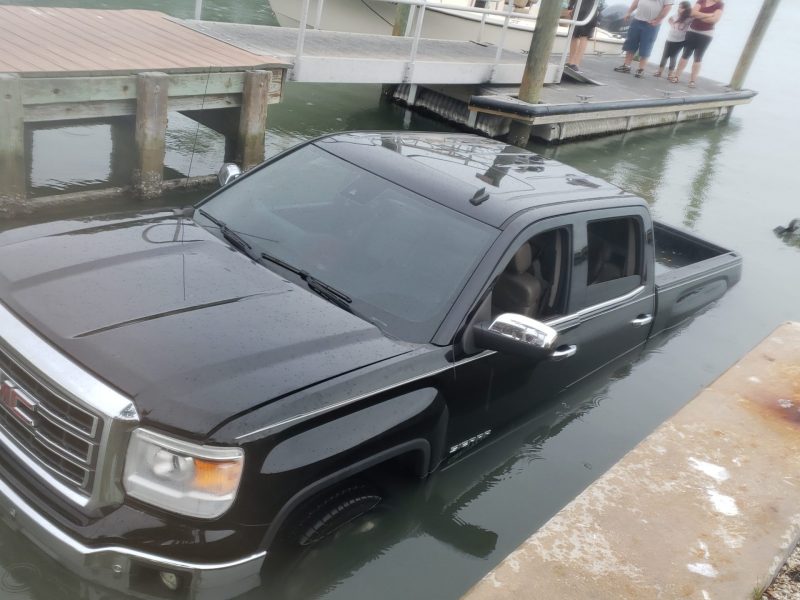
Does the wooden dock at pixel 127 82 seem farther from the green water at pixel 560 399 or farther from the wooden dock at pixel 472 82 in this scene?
the wooden dock at pixel 472 82

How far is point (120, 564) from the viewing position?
2664mm

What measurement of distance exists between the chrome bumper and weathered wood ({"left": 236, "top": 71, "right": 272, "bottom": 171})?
566 centimetres

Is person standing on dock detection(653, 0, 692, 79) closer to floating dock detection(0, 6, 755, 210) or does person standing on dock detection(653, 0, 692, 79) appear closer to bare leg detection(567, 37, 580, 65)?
bare leg detection(567, 37, 580, 65)

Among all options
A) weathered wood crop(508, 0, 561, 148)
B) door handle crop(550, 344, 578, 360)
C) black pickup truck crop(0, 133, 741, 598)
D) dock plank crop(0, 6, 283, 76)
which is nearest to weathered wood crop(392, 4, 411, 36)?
weathered wood crop(508, 0, 561, 148)

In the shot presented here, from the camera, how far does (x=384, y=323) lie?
3.54m

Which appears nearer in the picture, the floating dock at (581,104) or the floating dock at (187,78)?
the floating dock at (187,78)

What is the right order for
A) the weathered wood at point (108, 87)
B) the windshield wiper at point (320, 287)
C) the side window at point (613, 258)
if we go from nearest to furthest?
the windshield wiper at point (320, 287), the side window at point (613, 258), the weathered wood at point (108, 87)

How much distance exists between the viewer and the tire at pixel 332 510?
10.1 feet

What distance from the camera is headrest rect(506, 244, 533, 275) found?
3984 mm

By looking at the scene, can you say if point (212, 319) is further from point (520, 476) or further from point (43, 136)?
point (43, 136)

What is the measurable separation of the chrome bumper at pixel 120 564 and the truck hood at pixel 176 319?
432mm

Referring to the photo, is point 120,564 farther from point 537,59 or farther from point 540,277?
point 537,59

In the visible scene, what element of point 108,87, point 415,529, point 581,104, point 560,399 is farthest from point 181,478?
point 581,104

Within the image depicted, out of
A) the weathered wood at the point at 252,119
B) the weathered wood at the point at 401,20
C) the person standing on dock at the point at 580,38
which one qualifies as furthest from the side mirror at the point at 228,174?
the person standing on dock at the point at 580,38
